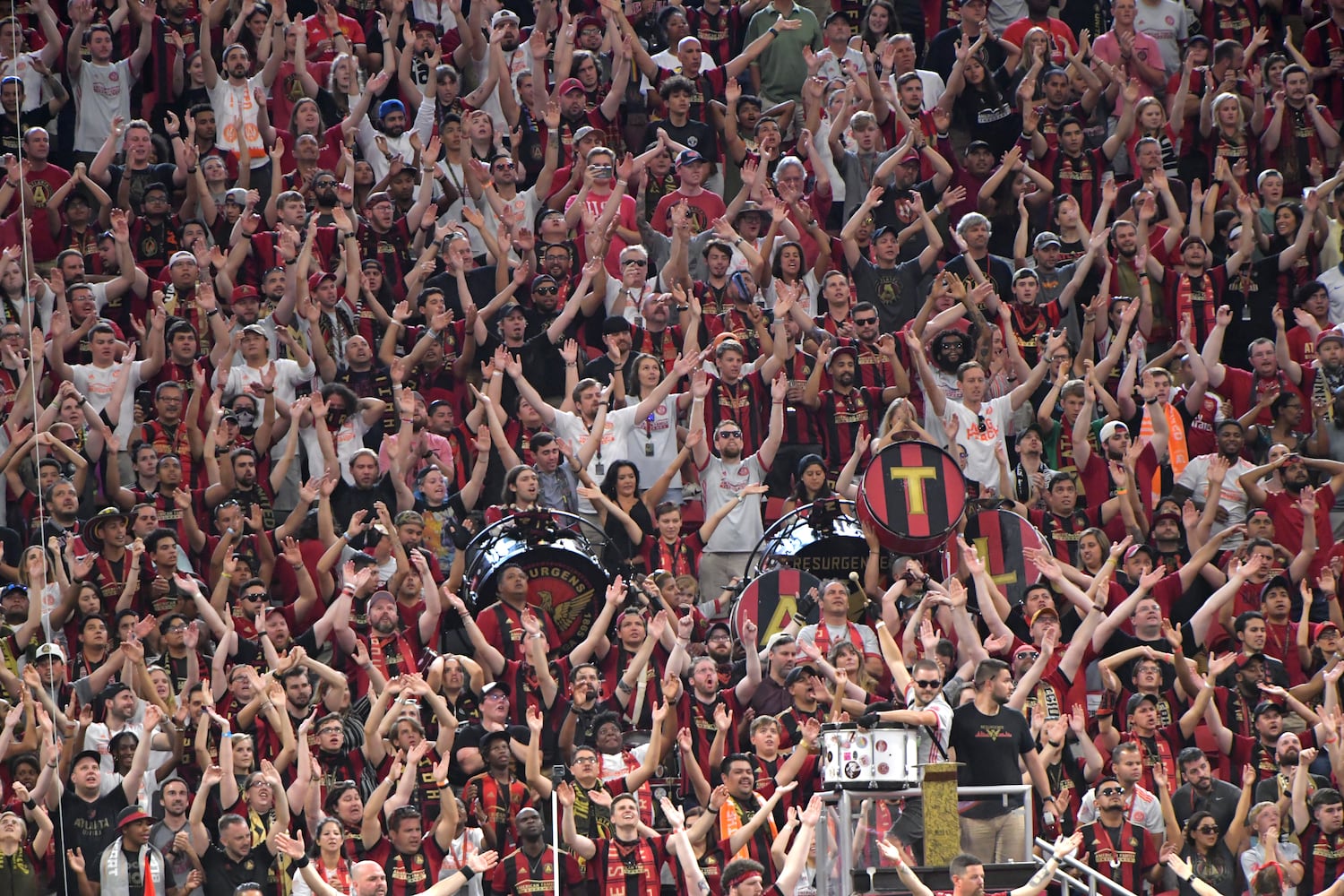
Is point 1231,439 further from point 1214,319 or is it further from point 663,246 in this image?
point 663,246

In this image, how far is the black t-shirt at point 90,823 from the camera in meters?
13.6

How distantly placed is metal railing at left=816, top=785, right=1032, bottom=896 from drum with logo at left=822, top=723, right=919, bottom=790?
3.1 inches

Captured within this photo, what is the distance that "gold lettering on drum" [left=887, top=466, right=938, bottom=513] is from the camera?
604 inches

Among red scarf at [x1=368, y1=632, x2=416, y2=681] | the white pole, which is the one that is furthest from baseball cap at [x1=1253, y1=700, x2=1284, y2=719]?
red scarf at [x1=368, y1=632, x2=416, y2=681]

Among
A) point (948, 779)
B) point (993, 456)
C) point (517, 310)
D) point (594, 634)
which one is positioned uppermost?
point (517, 310)

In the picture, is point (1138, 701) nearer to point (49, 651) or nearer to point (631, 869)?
point (631, 869)

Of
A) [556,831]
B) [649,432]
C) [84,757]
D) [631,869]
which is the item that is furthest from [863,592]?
[84,757]

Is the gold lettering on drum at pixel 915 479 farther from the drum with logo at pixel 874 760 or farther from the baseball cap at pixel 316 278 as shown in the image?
the baseball cap at pixel 316 278

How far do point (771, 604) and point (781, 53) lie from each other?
570 cm

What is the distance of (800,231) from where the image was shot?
17.9m

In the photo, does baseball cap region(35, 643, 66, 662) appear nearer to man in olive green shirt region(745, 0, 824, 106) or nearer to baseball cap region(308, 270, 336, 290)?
baseball cap region(308, 270, 336, 290)

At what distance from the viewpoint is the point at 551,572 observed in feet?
49.9

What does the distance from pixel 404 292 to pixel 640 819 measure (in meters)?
4.74

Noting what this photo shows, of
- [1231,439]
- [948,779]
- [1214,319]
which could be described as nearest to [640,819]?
[948,779]
